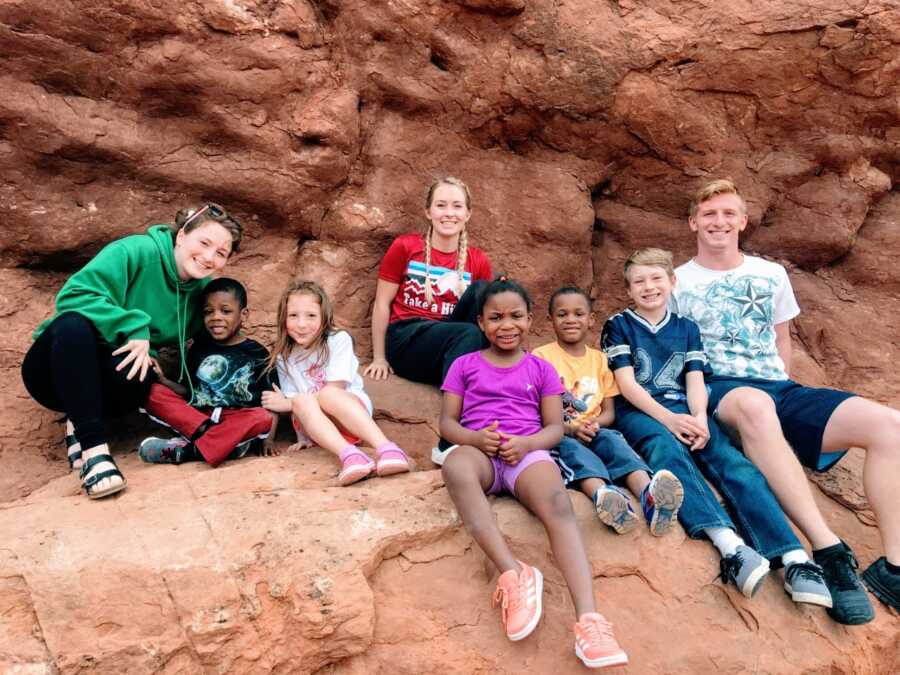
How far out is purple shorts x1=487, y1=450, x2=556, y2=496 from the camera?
267cm

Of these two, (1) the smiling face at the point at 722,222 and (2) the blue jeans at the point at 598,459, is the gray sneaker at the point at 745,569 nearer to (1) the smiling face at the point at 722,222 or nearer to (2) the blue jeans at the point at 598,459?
(2) the blue jeans at the point at 598,459

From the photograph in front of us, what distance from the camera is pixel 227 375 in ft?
11.0

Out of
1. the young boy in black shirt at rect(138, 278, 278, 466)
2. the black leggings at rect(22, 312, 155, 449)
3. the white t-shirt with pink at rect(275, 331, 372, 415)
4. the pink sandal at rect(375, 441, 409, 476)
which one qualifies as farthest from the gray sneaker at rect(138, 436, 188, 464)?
the pink sandal at rect(375, 441, 409, 476)

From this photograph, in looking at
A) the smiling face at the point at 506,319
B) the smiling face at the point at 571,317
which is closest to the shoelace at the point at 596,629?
the smiling face at the point at 506,319

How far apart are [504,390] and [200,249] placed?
5.02 ft

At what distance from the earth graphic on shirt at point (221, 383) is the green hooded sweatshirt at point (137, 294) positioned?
14 centimetres

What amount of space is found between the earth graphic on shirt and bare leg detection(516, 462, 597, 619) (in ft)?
4.71

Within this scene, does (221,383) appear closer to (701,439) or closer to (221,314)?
(221,314)

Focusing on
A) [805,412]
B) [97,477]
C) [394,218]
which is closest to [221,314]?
[97,477]

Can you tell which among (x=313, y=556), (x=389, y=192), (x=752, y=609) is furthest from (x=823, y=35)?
(x=313, y=556)

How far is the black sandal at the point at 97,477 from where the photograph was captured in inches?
106

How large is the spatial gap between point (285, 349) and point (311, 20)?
73.4 inches

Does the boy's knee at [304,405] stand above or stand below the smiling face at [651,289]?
below

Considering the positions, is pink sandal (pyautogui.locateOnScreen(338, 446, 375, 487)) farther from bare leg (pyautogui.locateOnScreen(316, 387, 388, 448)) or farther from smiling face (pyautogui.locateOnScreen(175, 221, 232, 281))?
smiling face (pyautogui.locateOnScreen(175, 221, 232, 281))
